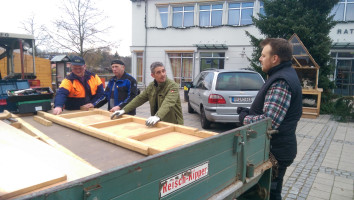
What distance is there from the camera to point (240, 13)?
16.7m

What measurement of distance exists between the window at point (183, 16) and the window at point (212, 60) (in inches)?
102

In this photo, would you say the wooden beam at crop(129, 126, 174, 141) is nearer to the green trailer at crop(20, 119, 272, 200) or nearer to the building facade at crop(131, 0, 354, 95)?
the green trailer at crop(20, 119, 272, 200)

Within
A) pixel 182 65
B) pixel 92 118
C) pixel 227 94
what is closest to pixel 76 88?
pixel 92 118

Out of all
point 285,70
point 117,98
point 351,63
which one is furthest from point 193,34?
point 285,70

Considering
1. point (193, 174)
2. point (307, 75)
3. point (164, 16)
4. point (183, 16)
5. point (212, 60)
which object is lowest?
point (193, 174)

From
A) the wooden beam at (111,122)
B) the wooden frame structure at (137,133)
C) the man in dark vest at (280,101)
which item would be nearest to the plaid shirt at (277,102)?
the man in dark vest at (280,101)

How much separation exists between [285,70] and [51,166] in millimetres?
1978

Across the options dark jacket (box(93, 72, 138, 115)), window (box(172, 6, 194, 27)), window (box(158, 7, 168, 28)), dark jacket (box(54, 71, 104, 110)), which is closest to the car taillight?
dark jacket (box(93, 72, 138, 115))

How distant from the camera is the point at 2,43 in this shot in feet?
23.7

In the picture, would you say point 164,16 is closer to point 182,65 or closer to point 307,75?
point 182,65

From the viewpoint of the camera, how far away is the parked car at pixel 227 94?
6.39 meters

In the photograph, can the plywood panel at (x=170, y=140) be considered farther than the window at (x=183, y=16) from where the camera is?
No

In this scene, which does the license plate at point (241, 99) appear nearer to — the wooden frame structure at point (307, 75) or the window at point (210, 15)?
the wooden frame structure at point (307, 75)

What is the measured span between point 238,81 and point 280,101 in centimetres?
465
